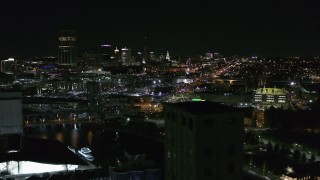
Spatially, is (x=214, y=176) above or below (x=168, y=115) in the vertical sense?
below

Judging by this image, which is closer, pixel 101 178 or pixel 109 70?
pixel 101 178

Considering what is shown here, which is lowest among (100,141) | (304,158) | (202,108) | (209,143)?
(100,141)

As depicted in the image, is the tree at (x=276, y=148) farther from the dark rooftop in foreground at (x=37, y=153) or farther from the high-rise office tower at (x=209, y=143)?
the high-rise office tower at (x=209, y=143)

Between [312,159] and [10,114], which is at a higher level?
[10,114]

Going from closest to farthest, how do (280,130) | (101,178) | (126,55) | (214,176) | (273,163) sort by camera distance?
(214,176), (101,178), (273,163), (280,130), (126,55)

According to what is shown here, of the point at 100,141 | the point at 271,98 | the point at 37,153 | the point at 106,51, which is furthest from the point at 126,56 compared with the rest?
the point at 37,153

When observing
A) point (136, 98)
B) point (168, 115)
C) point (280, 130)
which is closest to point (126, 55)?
point (136, 98)

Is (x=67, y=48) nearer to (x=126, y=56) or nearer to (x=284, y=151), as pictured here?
(x=126, y=56)

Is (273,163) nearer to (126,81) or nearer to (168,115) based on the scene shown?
(168,115)
